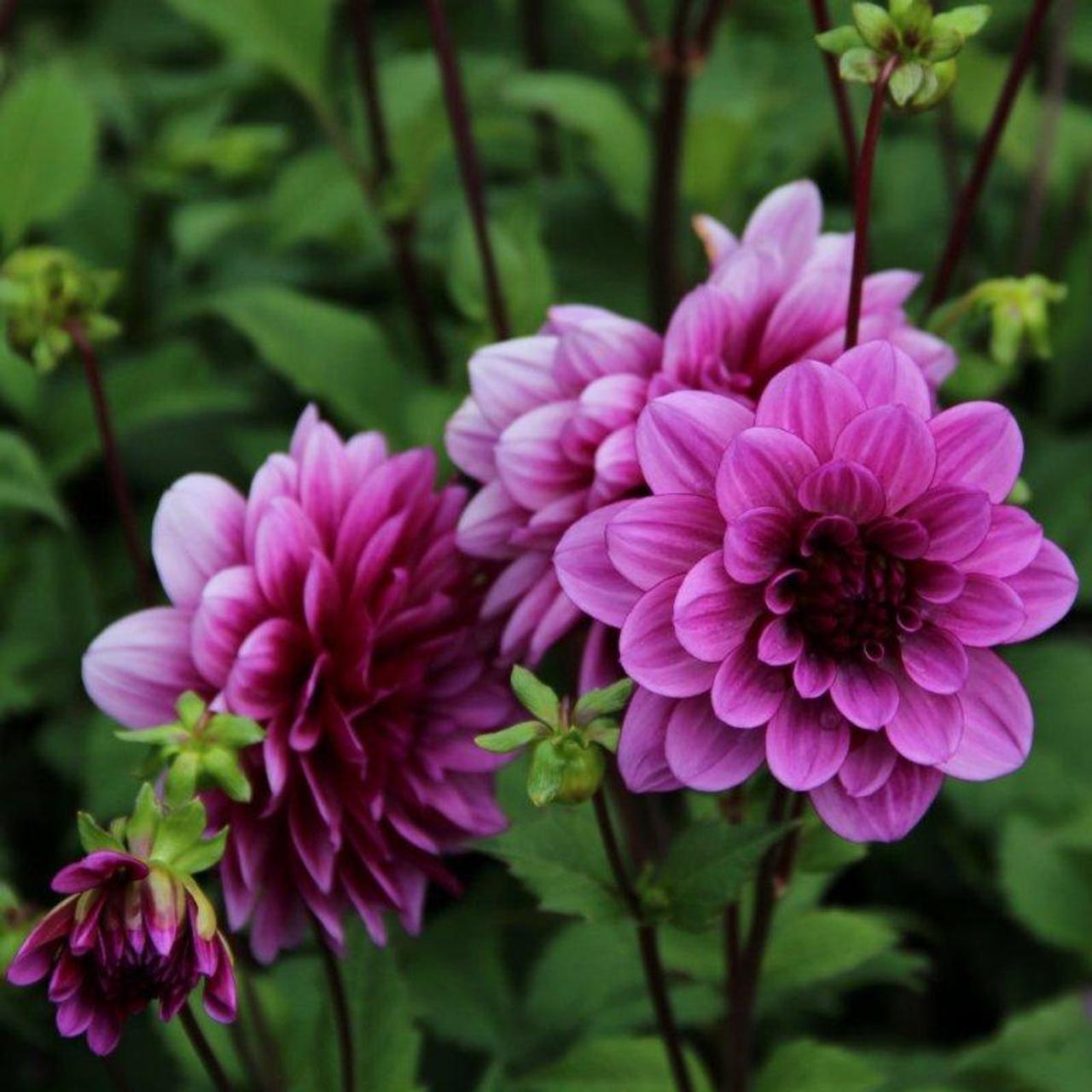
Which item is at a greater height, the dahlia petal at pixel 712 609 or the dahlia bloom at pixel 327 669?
the dahlia petal at pixel 712 609

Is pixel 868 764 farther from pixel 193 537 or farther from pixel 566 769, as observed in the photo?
pixel 193 537

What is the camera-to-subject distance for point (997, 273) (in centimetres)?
153

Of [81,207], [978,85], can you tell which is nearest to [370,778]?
[81,207]

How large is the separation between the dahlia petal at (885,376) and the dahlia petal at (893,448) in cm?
1

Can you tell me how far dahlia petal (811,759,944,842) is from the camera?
704 millimetres

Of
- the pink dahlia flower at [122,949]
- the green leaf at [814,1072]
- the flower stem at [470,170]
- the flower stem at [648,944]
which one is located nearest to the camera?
the pink dahlia flower at [122,949]

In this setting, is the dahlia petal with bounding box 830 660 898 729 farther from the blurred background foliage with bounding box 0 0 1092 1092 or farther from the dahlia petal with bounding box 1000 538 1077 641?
the blurred background foliage with bounding box 0 0 1092 1092

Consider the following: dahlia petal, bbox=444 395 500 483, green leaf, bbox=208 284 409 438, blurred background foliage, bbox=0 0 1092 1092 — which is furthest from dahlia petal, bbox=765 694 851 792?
green leaf, bbox=208 284 409 438

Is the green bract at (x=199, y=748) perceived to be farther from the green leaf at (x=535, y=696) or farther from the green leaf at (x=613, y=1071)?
the green leaf at (x=613, y=1071)

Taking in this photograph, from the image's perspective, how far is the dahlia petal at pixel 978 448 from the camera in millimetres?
689

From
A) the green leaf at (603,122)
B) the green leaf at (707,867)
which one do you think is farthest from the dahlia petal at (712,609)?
the green leaf at (603,122)

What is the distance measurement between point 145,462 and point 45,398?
0.10m

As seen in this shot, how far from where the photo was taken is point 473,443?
847 millimetres

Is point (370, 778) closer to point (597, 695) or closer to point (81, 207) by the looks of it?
point (597, 695)
